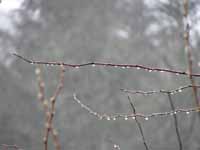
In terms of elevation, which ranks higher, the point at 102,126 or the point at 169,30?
the point at 169,30

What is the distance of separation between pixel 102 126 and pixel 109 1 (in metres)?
1.45

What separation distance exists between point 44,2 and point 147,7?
3.72 ft

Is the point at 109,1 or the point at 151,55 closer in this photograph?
the point at 151,55

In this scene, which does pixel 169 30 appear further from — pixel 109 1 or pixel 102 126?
pixel 102 126

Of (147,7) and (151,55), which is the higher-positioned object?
(147,7)

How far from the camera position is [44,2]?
4488 mm

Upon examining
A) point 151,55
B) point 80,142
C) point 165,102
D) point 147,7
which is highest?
point 147,7

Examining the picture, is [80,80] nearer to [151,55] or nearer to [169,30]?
[151,55]

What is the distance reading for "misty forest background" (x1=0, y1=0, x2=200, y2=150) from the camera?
4.02 metres

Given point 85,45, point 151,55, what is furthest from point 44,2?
point 151,55

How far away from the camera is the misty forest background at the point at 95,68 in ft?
13.2

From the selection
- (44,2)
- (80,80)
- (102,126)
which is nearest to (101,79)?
(80,80)

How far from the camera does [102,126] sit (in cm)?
414

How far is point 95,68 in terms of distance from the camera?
14.1 ft
